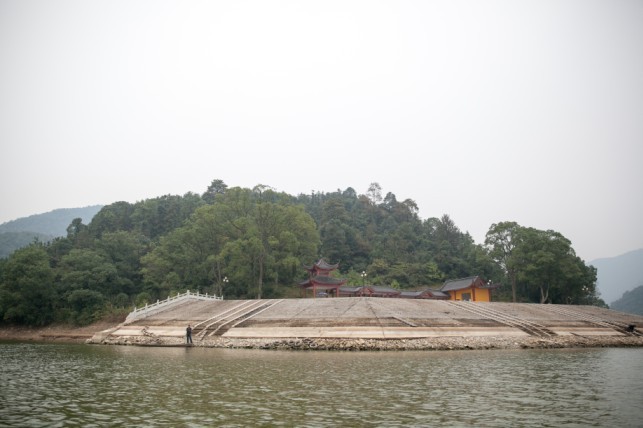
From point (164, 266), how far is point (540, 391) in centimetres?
6249

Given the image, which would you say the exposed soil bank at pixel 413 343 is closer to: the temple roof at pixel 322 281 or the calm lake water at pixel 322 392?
the calm lake water at pixel 322 392

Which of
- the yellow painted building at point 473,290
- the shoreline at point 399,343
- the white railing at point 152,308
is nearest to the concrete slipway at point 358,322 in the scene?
the white railing at point 152,308

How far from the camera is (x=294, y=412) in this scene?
13.2 m

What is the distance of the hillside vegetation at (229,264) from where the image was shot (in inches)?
2306

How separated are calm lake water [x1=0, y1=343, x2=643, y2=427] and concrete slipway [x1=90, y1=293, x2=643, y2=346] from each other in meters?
10.3

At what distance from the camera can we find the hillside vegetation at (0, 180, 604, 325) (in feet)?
192

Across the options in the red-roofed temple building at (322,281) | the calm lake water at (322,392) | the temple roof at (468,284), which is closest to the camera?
the calm lake water at (322,392)

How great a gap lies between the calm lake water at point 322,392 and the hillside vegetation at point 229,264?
34.0 m

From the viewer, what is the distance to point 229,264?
64812 millimetres

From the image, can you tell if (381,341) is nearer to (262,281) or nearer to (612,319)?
(612,319)

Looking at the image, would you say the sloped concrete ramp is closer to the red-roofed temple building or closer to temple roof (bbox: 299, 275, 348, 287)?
temple roof (bbox: 299, 275, 348, 287)

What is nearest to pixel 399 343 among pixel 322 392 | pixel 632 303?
pixel 322 392

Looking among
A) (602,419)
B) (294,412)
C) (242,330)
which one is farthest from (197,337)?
(602,419)

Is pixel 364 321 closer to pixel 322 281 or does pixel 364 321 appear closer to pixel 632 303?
pixel 322 281
